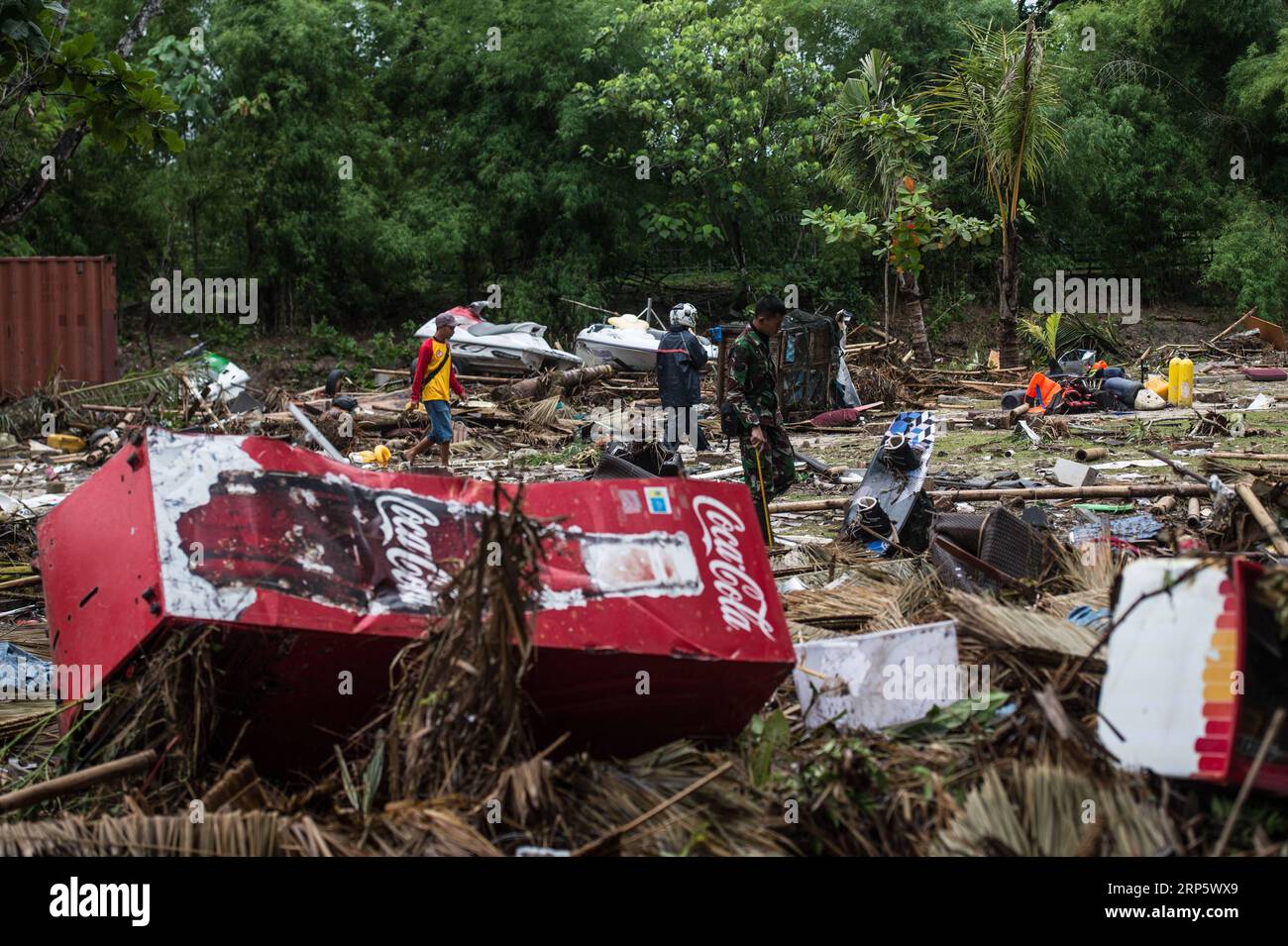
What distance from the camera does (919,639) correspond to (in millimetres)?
4293

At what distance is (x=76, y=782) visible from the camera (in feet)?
12.1

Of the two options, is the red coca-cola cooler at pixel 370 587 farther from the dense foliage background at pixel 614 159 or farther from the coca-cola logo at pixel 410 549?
the dense foliage background at pixel 614 159

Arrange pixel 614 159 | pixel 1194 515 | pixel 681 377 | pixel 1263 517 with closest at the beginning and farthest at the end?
pixel 1263 517 < pixel 1194 515 < pixel 681 377 < pixel 614 159

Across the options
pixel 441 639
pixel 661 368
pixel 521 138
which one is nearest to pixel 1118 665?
pixel 441 639

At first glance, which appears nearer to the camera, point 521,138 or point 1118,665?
point 1118,665

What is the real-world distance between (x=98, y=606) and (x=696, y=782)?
2.09 m

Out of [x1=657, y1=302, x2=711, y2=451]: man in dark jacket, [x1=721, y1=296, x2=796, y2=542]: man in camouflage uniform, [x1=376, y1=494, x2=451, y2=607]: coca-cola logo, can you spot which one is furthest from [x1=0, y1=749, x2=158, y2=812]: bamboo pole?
[x1=657, y1=302, x2=711, y2=451]: man in dark jacket

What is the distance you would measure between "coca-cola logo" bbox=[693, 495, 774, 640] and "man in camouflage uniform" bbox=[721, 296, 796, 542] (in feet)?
12.3

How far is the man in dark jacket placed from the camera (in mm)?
13414

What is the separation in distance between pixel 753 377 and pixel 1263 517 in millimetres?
3264

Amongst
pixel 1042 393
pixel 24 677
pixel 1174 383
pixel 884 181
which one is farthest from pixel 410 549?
pixel 884 181

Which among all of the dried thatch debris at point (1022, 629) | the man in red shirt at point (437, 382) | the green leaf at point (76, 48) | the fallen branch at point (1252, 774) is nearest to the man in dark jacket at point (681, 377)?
the man in red shirt at point (437, 382)

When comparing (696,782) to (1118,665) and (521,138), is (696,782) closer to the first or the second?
(1118,665)

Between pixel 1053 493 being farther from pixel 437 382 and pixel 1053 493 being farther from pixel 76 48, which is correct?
pixel 76 48
